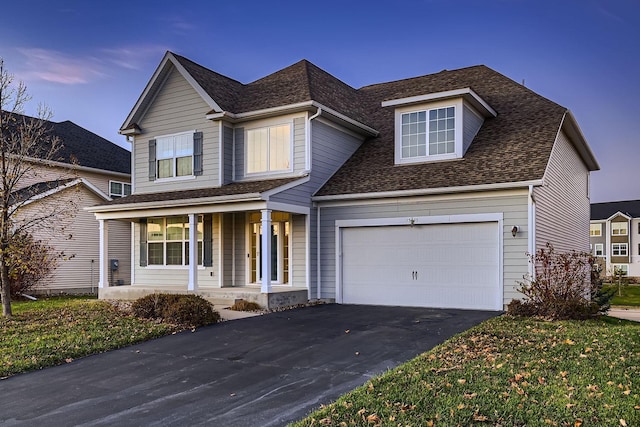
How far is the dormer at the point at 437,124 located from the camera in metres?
15.0

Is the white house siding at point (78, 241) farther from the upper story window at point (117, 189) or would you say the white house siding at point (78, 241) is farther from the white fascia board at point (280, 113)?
the white fascia board at point (280, 113)

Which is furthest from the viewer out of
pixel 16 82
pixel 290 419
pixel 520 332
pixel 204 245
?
pixel 204 245

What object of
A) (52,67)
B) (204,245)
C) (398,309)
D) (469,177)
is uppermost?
(52,67)

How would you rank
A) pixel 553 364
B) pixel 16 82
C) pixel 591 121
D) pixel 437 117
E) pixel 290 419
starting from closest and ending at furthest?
pixel 290 419, pixel 553 364, pixel 16 82, pixel 437 117, pixel 591 121

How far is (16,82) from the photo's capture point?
13141 mm

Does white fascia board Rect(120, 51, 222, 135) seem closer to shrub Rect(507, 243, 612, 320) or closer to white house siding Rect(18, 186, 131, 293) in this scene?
white house siding Rect(18, 186, 131, 293)

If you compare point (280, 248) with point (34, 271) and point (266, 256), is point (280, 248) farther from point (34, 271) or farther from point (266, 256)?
point (34, 271)

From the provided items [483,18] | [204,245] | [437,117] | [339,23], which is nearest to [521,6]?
[483,18]

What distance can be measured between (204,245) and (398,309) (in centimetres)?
668

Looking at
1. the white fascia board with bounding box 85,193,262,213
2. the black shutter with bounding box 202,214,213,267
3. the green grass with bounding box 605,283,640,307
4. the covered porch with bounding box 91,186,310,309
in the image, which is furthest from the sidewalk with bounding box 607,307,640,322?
the black shutter with bounding box 202,214,213,267

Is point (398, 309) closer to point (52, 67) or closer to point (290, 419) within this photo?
point (290, 419)

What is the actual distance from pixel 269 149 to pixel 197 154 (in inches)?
96.5

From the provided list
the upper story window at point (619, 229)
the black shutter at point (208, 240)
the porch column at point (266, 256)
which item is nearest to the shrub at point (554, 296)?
the porch column at point (266, 256)

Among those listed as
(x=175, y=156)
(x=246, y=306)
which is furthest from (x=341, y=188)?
(x=175, y=156)
